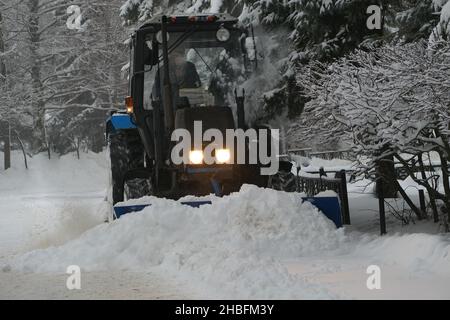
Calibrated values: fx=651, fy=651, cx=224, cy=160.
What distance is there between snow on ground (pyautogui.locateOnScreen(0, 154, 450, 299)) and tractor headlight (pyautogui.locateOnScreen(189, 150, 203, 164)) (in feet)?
2.16

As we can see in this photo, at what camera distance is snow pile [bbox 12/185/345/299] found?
21.4 ft

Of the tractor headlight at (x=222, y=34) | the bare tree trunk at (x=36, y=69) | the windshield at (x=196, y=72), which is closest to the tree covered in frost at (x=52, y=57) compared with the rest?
the bare tree trunk at (x=36, y=69)

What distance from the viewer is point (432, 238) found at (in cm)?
628

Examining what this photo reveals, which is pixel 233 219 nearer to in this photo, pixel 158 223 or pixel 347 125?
pixel 158 223

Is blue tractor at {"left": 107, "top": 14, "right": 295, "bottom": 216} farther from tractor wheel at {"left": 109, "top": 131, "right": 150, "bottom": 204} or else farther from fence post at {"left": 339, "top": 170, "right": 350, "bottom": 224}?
fence post at {"left": 339, "top": 170, "right": 350, "bottom": 224}

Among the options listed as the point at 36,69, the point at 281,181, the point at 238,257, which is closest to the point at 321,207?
the point at 281,181

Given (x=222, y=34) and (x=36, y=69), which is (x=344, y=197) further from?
(x=36, y=69)

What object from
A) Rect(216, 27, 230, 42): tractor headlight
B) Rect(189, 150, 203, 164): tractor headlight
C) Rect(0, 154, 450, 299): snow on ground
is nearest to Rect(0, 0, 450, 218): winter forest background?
Rect(216, 27, 230, 42): tractor headlight

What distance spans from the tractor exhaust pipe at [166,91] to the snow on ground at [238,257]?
108 cm

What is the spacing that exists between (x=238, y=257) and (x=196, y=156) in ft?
7.85

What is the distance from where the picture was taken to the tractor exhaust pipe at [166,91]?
8117 mm

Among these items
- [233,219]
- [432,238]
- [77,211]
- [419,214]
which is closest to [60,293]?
[233,219]
